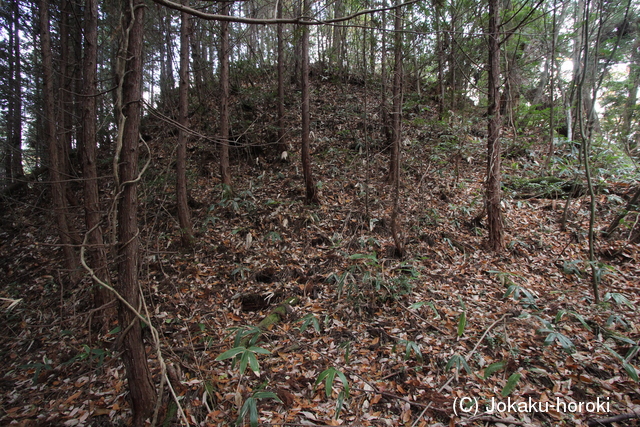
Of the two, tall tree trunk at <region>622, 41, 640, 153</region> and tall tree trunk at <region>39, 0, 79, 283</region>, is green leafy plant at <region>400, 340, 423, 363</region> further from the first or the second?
tall tree trunk at <region>622, 41, 640, 153</region>

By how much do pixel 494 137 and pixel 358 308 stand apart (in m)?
3.94

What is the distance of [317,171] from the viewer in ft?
28.1

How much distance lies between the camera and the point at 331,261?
566 centimetres

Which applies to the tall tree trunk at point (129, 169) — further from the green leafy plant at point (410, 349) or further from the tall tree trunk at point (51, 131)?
the tall tree trunk at point (51, 131)

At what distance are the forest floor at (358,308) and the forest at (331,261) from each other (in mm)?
35

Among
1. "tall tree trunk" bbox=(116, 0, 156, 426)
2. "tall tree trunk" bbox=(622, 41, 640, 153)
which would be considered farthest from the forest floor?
"tall tree trunk" bbox=(622, 41, 640, 153)

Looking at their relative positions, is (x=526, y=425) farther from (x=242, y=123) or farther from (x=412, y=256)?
(x=242, y=123)

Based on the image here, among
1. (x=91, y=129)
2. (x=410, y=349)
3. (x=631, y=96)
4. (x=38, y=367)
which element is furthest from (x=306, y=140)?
(x=631, y=96)

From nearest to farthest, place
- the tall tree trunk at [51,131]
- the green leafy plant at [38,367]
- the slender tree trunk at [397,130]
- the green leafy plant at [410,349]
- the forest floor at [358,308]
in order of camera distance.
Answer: the forest floor at [358,308]
the green leafy plant at [410,349]
the green leafy plant at [38,367]
the slender tree trunk at [397,130]
the tall tree trunk at [51,131]

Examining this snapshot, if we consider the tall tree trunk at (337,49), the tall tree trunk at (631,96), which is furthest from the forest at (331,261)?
the tall tree trunk at (337,49)

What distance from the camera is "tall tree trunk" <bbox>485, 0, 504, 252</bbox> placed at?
16.8 feet

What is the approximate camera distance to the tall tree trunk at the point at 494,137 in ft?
A: 16.8

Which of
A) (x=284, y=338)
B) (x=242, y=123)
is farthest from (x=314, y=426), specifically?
(x=242, y=123)

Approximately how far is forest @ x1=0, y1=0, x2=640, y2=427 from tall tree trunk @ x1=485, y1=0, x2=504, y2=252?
1.6 inches
